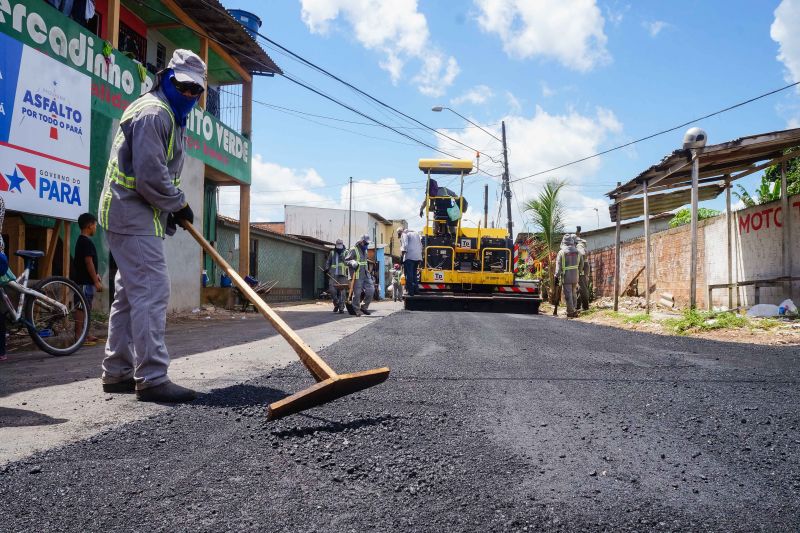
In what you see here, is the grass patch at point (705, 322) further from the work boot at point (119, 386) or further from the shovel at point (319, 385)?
the work boot at point (119, 386)

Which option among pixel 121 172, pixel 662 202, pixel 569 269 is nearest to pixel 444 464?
pixel 121 172

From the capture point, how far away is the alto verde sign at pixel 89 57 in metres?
6.95

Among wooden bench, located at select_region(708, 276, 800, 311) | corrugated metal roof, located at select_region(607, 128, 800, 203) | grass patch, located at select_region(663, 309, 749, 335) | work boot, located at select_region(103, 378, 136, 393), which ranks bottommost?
work boot, located at select_region(103, 378, 136, 393)

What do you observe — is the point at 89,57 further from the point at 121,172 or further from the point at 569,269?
the point at 569,269

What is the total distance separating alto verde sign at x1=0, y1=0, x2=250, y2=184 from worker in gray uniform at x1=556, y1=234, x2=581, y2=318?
25.8 ft

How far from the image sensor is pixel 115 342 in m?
3.35

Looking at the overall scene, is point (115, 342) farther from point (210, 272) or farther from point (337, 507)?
point (210, 272)

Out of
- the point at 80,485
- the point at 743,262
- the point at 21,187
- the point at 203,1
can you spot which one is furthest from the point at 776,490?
the point at 203,1

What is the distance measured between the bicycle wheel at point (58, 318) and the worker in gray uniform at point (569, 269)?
879cm

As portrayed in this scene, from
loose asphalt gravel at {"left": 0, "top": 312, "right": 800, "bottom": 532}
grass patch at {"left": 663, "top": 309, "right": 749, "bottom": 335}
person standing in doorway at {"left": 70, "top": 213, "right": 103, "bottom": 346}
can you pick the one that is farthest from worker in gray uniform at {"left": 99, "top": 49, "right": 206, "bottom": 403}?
grass patch at {"left": 663, "top": 309, "right": 749, "bottom": 335}

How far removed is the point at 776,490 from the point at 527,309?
1104 cm

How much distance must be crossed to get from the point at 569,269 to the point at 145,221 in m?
9.69

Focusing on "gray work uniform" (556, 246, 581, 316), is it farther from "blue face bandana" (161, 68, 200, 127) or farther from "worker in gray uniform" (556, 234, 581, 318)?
"blue face bandana" (161, 68, 200, 127)

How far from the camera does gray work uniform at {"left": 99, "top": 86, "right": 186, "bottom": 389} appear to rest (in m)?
3.14
